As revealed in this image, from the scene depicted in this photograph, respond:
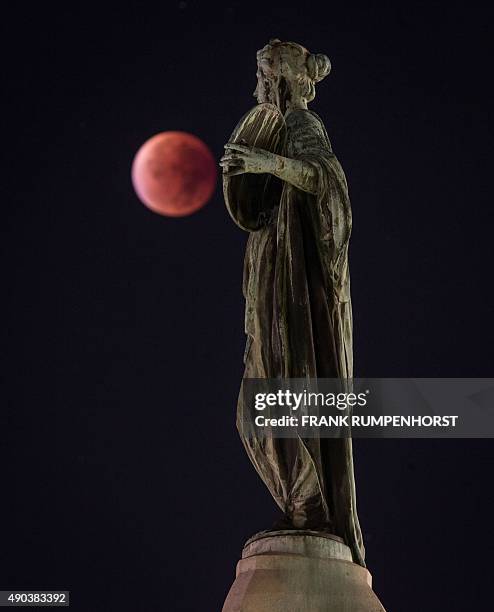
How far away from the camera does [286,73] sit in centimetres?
805

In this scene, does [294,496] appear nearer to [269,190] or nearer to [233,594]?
[233,594]

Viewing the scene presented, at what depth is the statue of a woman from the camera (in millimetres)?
7051

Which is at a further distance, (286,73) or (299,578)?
(286,73)

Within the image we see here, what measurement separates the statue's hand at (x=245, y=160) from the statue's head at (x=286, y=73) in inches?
42.9

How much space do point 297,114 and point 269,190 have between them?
1.93 feet

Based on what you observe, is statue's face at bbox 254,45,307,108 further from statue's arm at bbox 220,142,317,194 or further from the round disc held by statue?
statue's arm at bbox 220,142,317,194

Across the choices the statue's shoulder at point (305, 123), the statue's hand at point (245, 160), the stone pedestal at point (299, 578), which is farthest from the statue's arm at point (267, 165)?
the stone pedestal at point (299, 578)

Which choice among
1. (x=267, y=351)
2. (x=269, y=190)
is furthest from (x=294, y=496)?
(x=269, y=190)

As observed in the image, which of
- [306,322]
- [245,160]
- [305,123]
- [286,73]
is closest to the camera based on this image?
[245,160]

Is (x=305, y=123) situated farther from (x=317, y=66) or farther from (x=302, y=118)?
(x=317, y=66)

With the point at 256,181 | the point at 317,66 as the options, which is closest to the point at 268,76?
the point at 317,66

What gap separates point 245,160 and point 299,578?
2.65 meters

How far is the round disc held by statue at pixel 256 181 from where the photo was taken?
7434 mm

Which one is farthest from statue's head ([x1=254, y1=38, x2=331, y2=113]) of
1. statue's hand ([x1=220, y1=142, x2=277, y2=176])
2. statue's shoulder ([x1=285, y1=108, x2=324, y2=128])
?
statue's hand ([x1=220, y1=142, x2=277, y2=176])
